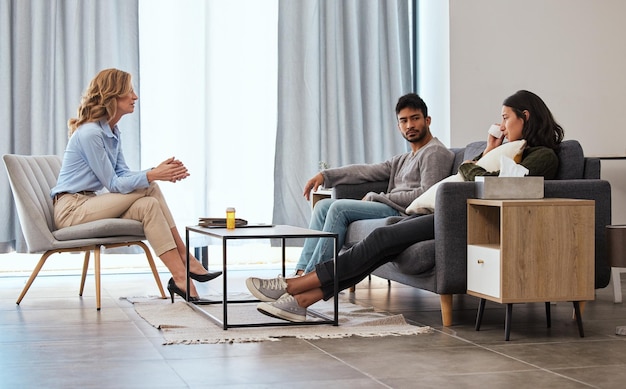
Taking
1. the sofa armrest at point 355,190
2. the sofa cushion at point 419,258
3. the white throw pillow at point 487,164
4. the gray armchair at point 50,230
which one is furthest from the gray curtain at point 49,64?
the sofa cushion at point 419,258

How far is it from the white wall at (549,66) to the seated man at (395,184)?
135cm

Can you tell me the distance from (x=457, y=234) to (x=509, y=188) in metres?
0.27

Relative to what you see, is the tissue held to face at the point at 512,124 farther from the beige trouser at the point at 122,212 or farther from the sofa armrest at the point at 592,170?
the beige trouser at the point at 122,212

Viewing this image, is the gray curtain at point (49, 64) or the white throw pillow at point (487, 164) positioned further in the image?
the gray curtain at point (49, 64)

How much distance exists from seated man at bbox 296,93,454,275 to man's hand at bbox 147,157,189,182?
72cm

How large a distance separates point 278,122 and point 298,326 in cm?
268

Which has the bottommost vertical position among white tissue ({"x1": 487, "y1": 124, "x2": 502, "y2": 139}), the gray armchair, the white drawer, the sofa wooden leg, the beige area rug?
the beige area rug

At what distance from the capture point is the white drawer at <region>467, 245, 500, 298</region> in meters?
3.06

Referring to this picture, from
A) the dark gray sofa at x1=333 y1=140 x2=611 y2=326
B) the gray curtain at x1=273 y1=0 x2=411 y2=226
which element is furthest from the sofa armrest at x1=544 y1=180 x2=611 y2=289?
the gray curtain at x1=273 y1=0 x2=411 y2=226

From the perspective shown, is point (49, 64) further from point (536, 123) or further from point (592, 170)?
point (592, 170)

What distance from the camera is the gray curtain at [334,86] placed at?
19.0 feet

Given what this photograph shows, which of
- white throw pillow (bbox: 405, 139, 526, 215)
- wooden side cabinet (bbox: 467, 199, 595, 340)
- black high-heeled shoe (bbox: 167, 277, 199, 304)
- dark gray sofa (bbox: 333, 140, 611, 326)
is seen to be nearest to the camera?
wooden side cabinet (bbox: 467, 199, 595, 340)

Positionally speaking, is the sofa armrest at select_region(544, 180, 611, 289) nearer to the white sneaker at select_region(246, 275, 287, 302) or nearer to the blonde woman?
the white sneaker at select_region(246, 275, 287, 302)

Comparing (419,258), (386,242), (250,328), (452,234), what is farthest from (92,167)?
(452,234)
